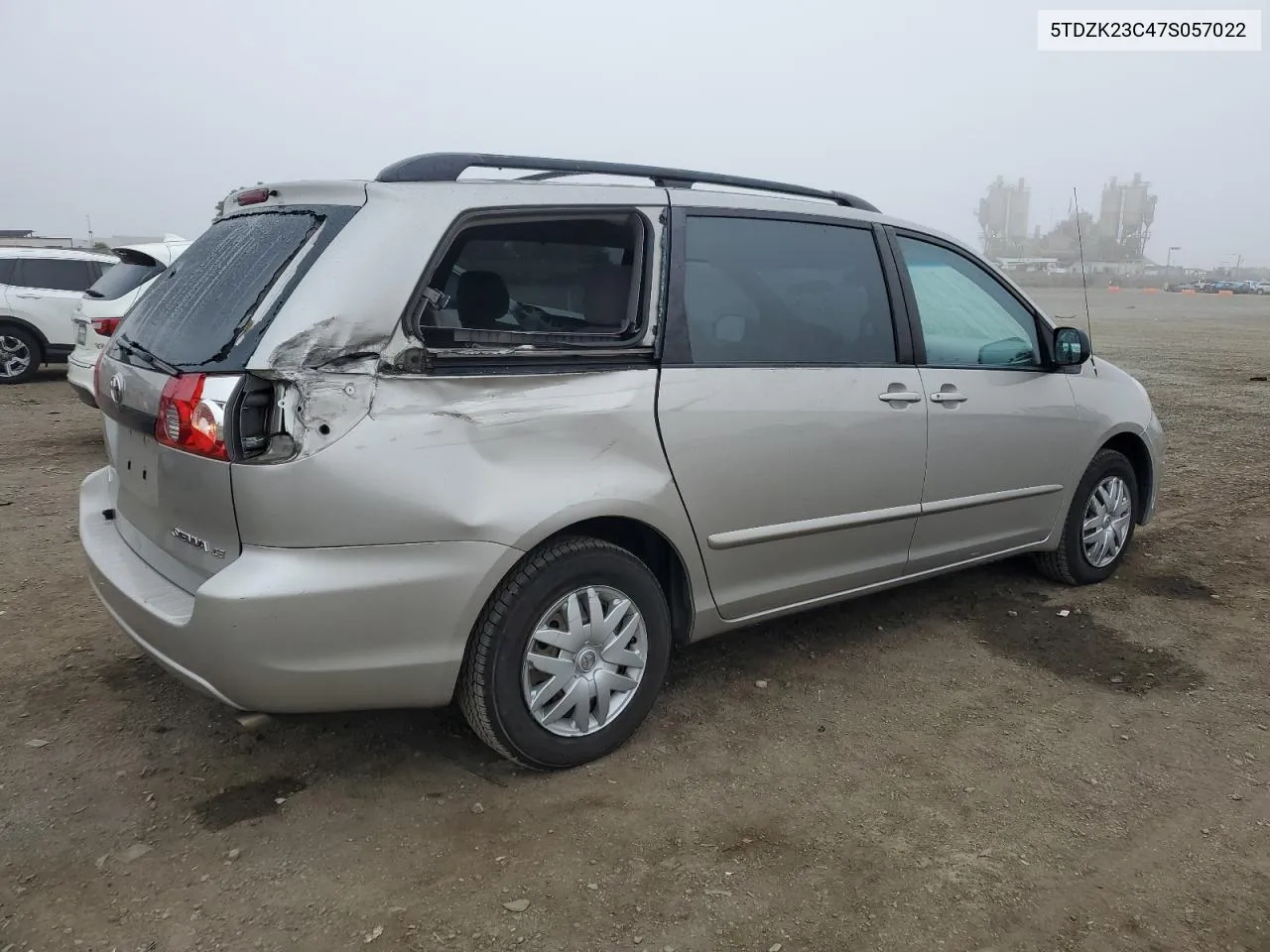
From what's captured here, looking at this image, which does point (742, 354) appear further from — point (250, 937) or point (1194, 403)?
point (1194, 403)

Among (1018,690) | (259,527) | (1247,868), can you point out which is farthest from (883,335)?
(259,527)

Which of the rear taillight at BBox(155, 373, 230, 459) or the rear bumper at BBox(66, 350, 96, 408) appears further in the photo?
the rear bumper at BBox(66, 350, 96, 408)

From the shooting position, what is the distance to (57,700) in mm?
3414

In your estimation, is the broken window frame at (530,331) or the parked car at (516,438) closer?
the parked car at (516,438)

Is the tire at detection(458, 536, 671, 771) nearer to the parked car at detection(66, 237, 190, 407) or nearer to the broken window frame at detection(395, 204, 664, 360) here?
the broken window frame at detection(395, 204, 664, 360)

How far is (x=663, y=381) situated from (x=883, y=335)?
109 cm

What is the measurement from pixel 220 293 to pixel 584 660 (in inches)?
58.3

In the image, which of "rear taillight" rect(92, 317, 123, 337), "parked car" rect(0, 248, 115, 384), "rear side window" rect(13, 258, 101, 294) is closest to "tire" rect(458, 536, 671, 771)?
"rear taillight" rect(92, 317, 123, 337)

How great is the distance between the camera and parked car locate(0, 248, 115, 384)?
11984 millimetres

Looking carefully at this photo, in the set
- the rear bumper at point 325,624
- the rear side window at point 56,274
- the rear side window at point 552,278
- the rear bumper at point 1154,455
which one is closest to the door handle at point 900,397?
the rear side window at point 552,278

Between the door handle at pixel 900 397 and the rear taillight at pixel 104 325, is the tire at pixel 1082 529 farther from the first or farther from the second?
the rear taillight at pixel 104 325

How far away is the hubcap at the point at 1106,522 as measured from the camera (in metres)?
4.69

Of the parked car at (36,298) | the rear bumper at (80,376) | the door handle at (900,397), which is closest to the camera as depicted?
the door handle at (900,397)

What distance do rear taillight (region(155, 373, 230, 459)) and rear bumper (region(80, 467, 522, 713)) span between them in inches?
11.1
